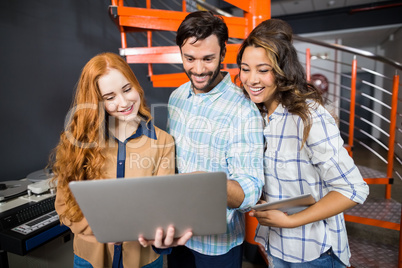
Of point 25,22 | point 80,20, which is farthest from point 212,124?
point 80,20

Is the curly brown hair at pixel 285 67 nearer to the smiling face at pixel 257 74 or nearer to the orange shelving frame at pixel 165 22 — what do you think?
the smiling face at pixel 257 74

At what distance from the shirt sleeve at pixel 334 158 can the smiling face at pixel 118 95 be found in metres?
0.64

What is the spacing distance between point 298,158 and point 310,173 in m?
0.07

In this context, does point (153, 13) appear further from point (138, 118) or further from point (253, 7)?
point (138, 118)

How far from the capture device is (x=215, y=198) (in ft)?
2.31

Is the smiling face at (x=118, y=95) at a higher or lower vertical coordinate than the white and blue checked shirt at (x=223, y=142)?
higher

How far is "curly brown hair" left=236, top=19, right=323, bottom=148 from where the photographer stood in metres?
0.94

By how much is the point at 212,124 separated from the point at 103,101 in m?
0.41

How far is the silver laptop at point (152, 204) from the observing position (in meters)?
0.66

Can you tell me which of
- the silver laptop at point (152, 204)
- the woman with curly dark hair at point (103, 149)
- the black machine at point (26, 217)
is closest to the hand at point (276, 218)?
the silver laptop at point (152, 204)

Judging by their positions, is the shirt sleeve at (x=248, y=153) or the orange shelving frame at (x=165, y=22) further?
the orange shelving frame at (x=165, y=22)

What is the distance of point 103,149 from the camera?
1.03 meters

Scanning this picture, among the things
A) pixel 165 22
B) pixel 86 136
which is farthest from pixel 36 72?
pixel 86 136

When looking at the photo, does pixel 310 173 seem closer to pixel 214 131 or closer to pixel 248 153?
pixel 248 153
